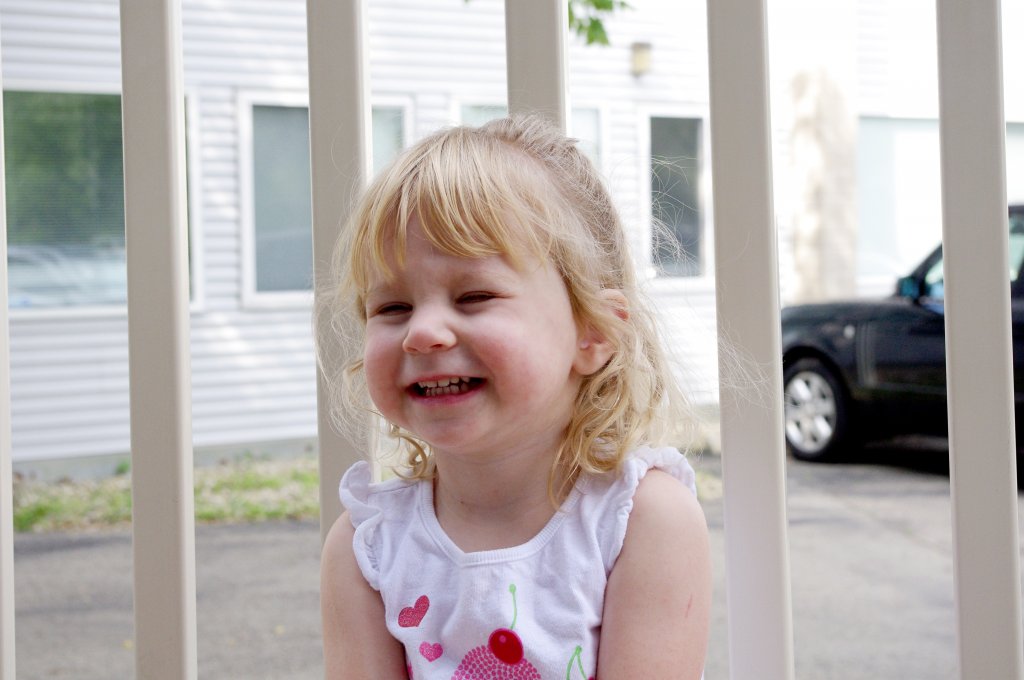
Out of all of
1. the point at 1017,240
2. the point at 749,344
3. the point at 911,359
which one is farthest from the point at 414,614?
the point at 1017,240

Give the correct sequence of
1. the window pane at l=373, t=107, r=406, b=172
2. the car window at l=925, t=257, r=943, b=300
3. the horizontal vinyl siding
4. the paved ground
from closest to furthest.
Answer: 1. the paved ground
2. the car window at l=925, t=257, r=943, b=300
3. the horizontal vinyl siding
4. the window pane at l=373, t=107, r=406, b=172

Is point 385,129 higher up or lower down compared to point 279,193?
higher up

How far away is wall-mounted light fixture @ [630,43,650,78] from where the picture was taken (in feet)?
32.7

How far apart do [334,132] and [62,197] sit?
8.07 metres

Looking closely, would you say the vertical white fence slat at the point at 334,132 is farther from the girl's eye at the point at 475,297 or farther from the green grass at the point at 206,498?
the green grass at the point at 206,498

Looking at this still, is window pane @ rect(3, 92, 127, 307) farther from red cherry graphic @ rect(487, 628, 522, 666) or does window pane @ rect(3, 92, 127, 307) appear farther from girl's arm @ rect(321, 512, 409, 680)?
red cherry graphic @ rect(487, 628, 522, 666)

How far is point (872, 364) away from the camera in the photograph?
685cm

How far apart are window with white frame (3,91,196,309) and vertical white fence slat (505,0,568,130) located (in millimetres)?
7799

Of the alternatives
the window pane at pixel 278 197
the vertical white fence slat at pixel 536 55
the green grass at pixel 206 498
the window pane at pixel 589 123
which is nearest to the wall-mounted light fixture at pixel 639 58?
the window pane at pixel 589 123

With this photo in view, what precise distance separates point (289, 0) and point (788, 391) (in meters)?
5.49

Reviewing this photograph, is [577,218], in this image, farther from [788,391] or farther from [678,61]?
[678,61]

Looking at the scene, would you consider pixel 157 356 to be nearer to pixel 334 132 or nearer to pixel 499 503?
pixel 334 132

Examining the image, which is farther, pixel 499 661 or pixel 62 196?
pixel 62 196

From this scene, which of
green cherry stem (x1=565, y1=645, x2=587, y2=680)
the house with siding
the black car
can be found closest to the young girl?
green cherry stem (x1=565, y1=645, x2=587, y2=680)
